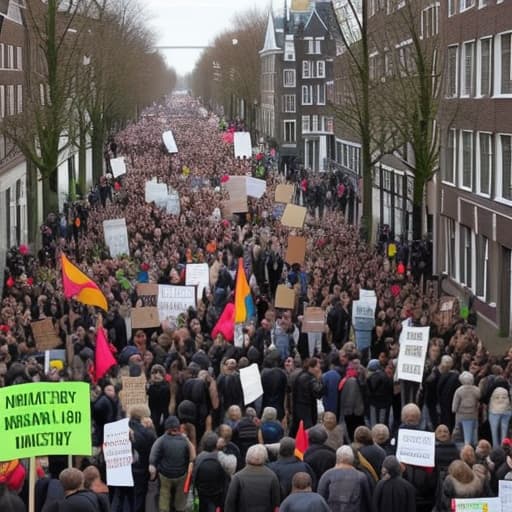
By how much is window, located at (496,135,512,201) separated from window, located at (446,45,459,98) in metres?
5.66

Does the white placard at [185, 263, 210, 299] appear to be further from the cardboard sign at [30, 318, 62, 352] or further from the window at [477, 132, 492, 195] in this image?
the window at [477, 132, 492, 195]

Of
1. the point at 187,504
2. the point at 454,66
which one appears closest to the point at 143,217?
the point at 454,66

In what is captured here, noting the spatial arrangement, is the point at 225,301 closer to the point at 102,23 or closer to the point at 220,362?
the point at 220,362

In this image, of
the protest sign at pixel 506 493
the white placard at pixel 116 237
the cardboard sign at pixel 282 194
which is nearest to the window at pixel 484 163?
the cardboard sign at pixel 282 194

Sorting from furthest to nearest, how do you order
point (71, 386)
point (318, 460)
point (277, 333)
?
point (277, 333)
point (318, 460)
point (71, 386)

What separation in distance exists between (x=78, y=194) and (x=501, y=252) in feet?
112

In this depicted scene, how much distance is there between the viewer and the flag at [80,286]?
942 inches

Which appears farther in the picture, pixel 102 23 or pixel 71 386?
pixel 102 23

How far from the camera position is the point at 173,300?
26375mm

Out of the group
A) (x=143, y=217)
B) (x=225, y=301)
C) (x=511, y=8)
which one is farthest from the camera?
(x=143, y=217)

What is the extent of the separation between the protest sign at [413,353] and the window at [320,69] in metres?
95.5

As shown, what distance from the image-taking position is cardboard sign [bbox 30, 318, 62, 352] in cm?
2328

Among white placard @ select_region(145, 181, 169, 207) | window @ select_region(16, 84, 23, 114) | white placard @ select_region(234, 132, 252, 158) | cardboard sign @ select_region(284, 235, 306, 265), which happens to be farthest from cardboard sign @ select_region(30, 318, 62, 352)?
white placard @ select_region(234, 132, 252, 158)

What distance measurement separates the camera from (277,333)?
2350 cm
